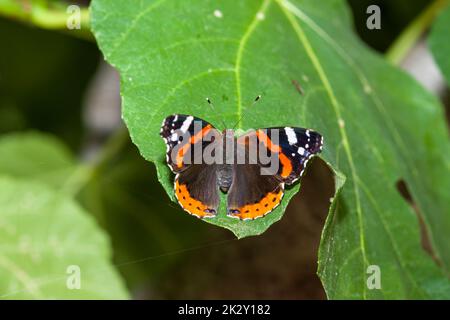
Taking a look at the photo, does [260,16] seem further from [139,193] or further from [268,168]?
[139,193]

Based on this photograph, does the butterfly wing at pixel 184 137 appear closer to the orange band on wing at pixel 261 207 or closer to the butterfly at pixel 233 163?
the butterfly at pixel 233 163

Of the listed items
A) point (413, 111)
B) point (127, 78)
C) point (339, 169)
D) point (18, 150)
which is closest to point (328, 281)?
point (339, 169)

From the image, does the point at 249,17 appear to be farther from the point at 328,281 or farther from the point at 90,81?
the point at 90,81

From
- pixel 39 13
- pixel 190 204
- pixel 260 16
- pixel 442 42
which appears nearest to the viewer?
pixel 190 204

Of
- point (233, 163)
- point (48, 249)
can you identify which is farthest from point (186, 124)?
point (48, 249)

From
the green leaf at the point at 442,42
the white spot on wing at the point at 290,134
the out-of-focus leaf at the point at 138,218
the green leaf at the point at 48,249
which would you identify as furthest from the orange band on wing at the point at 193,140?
the out-of-focus leaf at the point at 138,218
